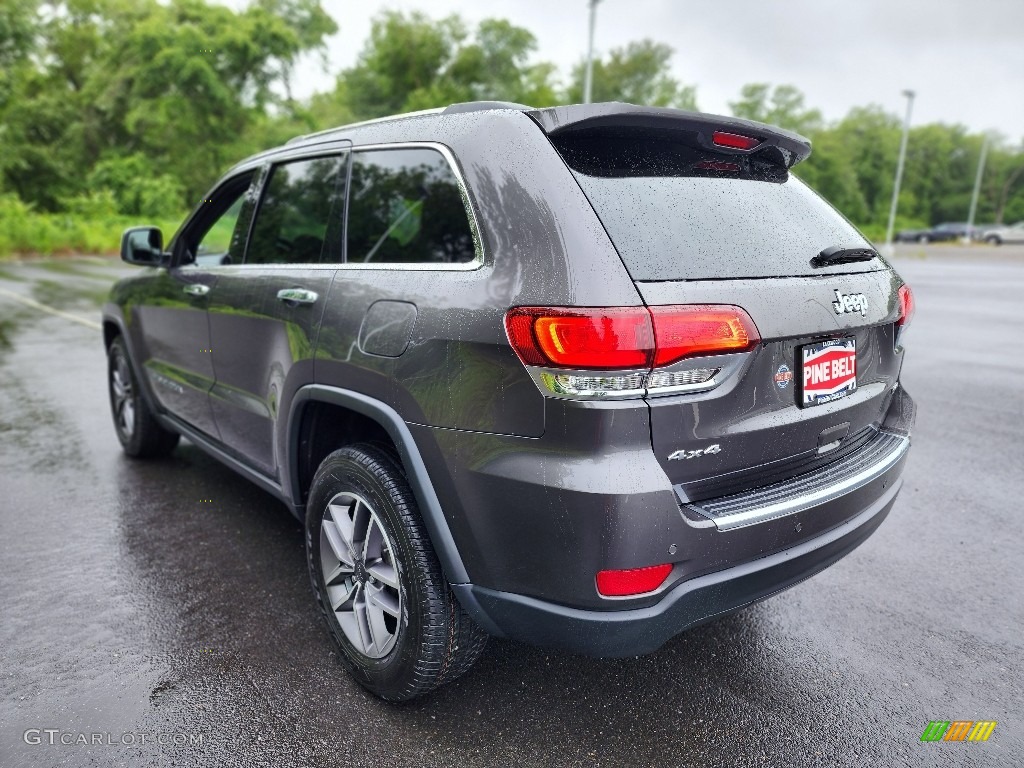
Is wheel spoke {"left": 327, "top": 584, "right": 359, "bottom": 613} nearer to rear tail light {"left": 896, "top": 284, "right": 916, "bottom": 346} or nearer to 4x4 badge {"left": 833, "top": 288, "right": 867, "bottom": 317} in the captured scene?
4x4 badge {"left": 833, "top": 288, "right": 867, "bottom": 317}

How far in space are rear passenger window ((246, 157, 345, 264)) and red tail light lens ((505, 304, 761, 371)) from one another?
142cm

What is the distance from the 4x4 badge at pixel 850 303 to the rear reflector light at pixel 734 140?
55 cm

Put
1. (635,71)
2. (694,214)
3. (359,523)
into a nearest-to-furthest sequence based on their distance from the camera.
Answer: (694,214) → (359,523) → (635,71)

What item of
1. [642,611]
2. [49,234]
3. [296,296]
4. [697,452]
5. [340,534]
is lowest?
[49,234]

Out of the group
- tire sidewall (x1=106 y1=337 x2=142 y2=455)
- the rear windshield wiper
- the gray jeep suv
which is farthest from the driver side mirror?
the rear windshield wiper

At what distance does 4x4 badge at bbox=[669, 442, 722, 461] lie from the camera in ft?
6.06

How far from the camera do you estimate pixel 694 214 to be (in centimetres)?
215

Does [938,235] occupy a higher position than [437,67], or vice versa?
[437,67]

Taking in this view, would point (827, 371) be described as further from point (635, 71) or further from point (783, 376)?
point (635, 71)

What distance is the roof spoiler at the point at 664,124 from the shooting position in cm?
204

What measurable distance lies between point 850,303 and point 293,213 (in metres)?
2.45

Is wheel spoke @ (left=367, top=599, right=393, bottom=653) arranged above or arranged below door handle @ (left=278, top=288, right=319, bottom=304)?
below

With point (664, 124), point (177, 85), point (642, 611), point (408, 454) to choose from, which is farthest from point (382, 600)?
point (177, 85)

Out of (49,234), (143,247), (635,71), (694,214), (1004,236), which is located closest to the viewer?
(694,214)
